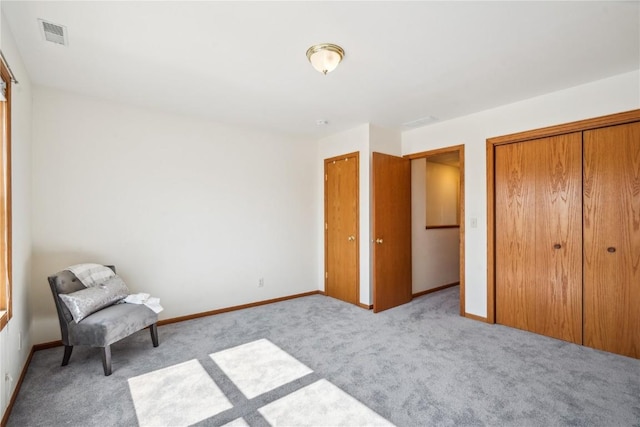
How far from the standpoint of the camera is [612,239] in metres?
2.80

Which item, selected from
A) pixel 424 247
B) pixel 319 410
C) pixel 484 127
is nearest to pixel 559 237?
pixel 484 127

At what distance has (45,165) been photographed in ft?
9.57

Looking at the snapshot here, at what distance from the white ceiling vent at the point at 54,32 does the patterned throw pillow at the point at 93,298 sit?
1.92 metres

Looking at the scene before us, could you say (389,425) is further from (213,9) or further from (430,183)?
(430,183)

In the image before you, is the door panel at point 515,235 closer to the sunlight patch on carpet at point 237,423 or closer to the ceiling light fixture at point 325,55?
the ceiling light fixture at point 325,55

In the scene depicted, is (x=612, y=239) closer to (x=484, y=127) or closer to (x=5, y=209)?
(x=484, y=127)

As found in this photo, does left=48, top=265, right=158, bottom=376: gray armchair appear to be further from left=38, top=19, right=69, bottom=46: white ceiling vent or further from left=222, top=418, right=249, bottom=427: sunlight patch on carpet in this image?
left=38, top=19, right=69, bottom=46: white ceiling vent

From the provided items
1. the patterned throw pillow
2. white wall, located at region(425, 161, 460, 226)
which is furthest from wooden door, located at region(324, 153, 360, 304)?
the patterned throw pillow

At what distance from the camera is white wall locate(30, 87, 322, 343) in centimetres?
296

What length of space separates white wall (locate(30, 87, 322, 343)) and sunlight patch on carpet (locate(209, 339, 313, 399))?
128 cm

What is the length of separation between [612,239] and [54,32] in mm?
4800

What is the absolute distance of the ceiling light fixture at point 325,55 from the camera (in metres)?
2.21

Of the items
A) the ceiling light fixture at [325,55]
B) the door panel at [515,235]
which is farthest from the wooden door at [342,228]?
the ceiling light fixture at [325,55]

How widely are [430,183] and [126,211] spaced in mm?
4526
